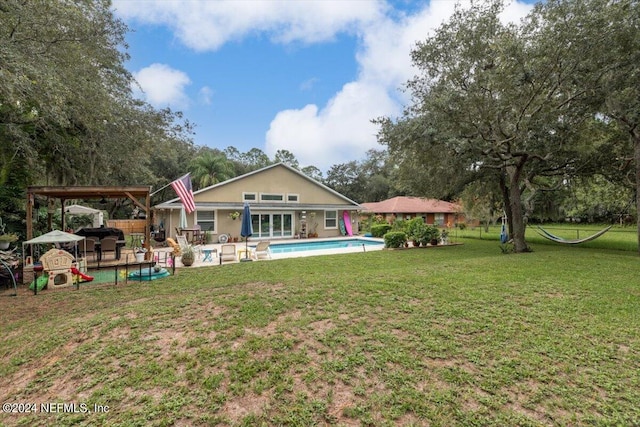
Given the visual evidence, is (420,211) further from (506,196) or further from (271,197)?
(271,197)

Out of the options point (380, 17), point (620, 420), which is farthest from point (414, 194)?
point (620, 420)

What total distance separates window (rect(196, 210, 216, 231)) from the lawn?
42.4 ft

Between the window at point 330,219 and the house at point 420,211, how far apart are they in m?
11.1

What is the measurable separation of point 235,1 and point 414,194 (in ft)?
45.3

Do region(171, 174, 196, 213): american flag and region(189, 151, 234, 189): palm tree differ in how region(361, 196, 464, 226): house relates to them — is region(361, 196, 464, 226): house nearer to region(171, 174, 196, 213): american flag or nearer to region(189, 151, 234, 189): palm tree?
region(189, 151, 234, 189): palm tree

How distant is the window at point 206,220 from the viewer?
1922cm

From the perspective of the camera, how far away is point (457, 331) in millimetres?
4363

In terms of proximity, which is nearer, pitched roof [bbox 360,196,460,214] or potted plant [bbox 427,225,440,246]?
potted plant [bbox 427,225,440,246]

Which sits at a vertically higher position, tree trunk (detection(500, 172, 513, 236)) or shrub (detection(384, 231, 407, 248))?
tree trunk (detection(500, 172, 513, 236))

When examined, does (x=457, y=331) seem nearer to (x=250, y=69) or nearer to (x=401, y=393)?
(x=401, y=393)

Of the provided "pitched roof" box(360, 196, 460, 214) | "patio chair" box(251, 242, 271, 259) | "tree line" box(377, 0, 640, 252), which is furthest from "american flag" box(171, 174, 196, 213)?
"pitched roof" box(360, 196, 460, 214)

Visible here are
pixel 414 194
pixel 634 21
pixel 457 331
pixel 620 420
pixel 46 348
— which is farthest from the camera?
pixel 414 194

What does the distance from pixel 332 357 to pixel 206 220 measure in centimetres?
1739

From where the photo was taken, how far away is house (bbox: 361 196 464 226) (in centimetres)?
3494
